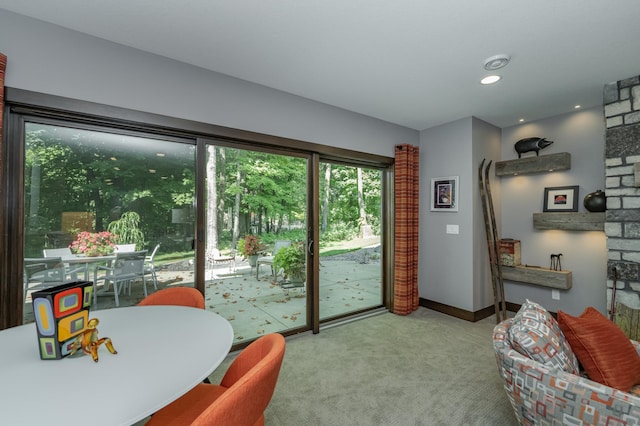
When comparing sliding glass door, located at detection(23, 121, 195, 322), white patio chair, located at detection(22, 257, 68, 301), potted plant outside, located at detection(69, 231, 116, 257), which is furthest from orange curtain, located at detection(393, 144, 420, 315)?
white patio chair, located at detection(22, 257, 68, 301)

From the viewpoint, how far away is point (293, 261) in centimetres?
325

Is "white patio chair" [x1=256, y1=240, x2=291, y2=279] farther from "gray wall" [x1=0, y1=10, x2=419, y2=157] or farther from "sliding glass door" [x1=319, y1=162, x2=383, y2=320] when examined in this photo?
"gray wall" [x1=0, y1=10, x2=419, y2=157]

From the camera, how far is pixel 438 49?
2170 mm

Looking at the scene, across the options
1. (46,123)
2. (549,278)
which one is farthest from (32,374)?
(549,278)

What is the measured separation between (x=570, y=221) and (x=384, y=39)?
3.10m

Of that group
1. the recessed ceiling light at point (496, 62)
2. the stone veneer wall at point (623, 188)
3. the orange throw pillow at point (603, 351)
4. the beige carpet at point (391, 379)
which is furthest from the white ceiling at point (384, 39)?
the beige carpet at point (391, 379)

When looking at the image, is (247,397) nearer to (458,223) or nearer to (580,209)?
(458,223)

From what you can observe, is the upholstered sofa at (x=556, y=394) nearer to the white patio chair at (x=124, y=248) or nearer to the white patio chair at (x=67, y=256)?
the white patio chair at (x=124, y=248)

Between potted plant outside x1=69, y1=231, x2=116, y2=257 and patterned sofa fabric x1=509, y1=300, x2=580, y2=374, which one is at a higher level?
potted plant outside x1=69, y1=231, x2=116, y2=257

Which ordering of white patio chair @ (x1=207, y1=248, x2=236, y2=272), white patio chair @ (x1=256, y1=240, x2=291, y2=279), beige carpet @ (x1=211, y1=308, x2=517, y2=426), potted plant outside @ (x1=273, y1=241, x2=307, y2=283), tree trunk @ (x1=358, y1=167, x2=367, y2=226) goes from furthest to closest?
1. tree trunk @ (x1=358, y1=167, x2=367, y2=226)
2. potted plant outside @ (x1=273, y1=241, x2=307, y2=283)
3. white patio chair @ (x1=256, y1=240, x2=291, y2=279)
4. white patio chair @ (x1=207, y1=248, x2=236, y2=272)
5. beige carpet @ (x1=211, y1=308, x2=517, y2=426)

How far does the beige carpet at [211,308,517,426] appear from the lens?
6.17ft

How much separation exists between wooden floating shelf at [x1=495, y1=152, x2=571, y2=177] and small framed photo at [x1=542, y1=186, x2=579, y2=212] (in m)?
0.25

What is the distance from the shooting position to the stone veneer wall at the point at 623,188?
8.42 ft

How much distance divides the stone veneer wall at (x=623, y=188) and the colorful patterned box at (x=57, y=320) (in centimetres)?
416
